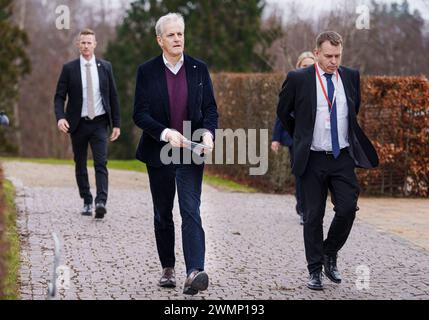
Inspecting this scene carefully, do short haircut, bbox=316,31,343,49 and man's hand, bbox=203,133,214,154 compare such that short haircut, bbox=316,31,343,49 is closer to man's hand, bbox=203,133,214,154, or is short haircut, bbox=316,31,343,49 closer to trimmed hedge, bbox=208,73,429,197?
man's hand, bbox=203,133,214,154

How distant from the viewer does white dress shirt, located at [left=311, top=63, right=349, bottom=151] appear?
282 inches

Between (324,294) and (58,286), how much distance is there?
1970mm

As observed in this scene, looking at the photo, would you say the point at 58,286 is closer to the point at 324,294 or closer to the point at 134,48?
the point at 324,294

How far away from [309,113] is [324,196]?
673 mm

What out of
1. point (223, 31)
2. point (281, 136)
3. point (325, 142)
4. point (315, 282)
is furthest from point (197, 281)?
point (223, 31)

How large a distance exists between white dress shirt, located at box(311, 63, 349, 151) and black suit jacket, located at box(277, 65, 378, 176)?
0.14 ft

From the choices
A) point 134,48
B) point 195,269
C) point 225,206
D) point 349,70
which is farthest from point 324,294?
point 134,48

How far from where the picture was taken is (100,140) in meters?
10.7

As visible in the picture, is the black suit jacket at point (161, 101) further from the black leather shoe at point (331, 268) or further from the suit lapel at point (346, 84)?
the black leather shoe at point (331, 268)

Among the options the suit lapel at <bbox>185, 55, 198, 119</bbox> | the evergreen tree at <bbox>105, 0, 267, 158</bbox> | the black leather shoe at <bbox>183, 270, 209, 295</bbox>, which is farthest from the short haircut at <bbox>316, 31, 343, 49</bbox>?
the evergreen tree at <bbox>105, 0, 267, 158</bbox>

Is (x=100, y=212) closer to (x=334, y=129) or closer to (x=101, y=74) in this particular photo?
(x=101, y=74)

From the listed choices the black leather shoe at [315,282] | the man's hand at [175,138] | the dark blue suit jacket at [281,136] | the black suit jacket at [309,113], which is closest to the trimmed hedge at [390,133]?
the dark blue suit jacket at [281,136]

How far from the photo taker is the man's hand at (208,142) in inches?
252

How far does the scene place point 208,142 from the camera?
6.50 m
